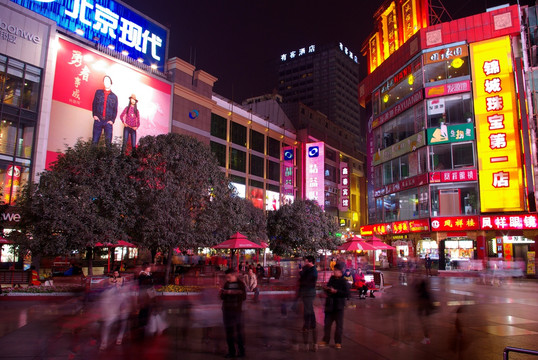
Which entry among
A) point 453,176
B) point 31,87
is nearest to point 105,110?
point 31,87

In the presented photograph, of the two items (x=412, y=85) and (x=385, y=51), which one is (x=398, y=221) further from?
(x=385, y=51)

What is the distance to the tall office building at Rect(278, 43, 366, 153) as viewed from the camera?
139 meters

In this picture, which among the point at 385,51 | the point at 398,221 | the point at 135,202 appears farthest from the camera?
the point at 385,51

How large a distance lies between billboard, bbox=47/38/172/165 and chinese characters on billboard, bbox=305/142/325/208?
2730 centimetres

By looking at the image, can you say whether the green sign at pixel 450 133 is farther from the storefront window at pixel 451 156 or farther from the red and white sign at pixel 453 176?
the red and white sign at pixel 453 176

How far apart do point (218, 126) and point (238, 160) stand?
578 cm

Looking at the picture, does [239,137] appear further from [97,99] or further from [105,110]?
[97,99]

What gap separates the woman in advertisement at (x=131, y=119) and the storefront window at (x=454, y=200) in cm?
2980

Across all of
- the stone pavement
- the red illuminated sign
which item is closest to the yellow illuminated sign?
the red illuminated sign

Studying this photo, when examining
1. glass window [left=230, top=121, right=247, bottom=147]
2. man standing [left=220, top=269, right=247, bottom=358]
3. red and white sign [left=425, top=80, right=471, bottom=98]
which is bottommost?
man standing [left=220, top=269, right=247, bottom=358]

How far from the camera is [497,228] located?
33000 millimetres

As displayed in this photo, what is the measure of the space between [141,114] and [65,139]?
9.05 meters

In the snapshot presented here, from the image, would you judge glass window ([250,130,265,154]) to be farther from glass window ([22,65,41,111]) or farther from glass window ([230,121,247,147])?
glass window ([22,65,41,111])

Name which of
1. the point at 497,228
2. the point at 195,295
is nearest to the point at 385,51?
the point at 497,228
